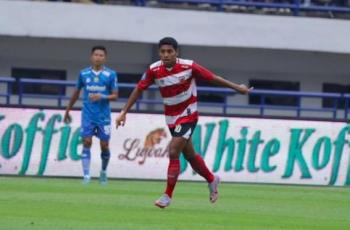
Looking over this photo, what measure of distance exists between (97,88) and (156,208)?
5.71 metres

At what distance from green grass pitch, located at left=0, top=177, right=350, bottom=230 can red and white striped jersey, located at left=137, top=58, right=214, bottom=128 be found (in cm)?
114

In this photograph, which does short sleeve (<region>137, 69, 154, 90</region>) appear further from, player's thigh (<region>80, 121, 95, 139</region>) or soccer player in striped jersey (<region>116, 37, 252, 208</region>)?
player's thigh (<region>80, 121, 95, 139</region>)

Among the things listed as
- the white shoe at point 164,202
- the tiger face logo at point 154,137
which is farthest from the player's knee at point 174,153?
the tiger face logo at point 154,137

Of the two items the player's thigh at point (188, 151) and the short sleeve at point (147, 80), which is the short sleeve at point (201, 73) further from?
the player's thigh at point (188, 151)

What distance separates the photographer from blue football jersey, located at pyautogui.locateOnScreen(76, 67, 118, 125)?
19953 millimetres

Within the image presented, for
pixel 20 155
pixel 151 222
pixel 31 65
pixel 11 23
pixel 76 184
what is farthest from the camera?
pixel 31 65

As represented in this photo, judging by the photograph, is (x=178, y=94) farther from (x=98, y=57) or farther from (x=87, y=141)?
(x=87, y=141)

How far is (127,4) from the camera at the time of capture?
3053 centimetres

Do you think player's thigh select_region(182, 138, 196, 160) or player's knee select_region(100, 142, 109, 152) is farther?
player's knee select_region(100, 142, 109, 152)

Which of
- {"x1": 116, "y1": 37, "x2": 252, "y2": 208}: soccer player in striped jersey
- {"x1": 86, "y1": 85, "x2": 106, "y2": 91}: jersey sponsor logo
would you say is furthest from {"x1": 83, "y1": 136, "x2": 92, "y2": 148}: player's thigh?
{"x1": 116, "y1": 37, "x2": 252, "y2": 208}: soccer player in striped jersey

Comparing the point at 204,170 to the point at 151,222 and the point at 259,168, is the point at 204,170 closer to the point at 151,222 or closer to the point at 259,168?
the point at 151,222

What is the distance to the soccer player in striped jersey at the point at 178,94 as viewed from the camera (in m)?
14.9

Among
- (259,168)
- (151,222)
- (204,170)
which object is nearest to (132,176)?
(259,168)

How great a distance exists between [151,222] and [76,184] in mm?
6918
